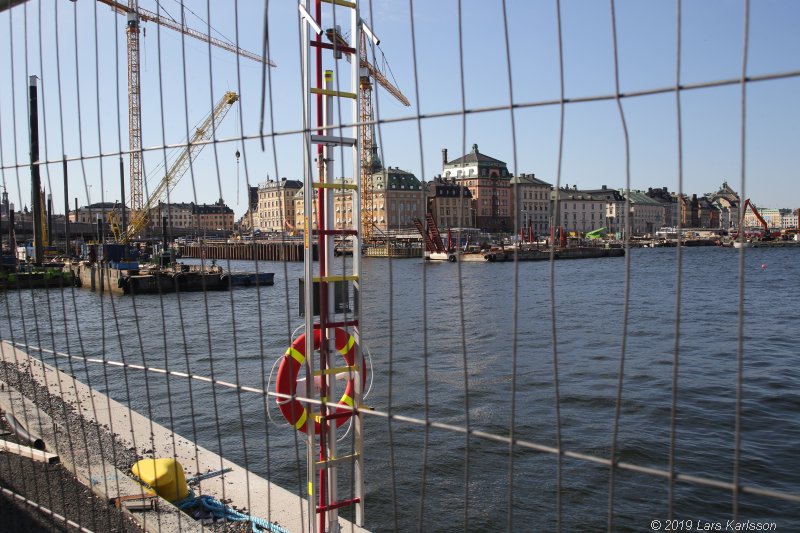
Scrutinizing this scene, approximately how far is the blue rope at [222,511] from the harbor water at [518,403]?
0.17 m

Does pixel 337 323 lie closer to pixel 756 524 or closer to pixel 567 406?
pixel 756 524

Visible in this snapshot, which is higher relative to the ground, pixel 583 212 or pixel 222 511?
pixel 583 212

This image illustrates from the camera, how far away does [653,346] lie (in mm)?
16859

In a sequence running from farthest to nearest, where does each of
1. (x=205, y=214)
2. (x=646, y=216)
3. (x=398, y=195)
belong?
(x=646, y=216), (x=398, y=195), (x=205, y=214)

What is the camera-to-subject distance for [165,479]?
19.2 ft

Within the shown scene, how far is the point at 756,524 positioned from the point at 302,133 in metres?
Answer: 7.18

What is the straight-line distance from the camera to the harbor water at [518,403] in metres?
6.21

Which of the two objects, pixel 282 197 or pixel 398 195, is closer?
pixel 282 197

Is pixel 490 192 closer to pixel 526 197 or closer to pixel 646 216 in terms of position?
pixel 646 216

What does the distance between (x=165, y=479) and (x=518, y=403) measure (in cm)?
725

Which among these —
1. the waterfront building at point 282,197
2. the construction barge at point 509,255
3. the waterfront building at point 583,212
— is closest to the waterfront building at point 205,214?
the waterfront building at point 282,197

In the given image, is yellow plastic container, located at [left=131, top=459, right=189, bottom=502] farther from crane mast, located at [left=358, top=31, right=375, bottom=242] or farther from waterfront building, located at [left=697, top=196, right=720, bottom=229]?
waterfront building, located at [left=697, top=196, right=720, bottom=229]

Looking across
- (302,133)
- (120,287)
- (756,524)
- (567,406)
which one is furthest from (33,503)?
(120,287)

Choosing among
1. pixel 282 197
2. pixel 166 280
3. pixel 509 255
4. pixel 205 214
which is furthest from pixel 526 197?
pixel 509 255
